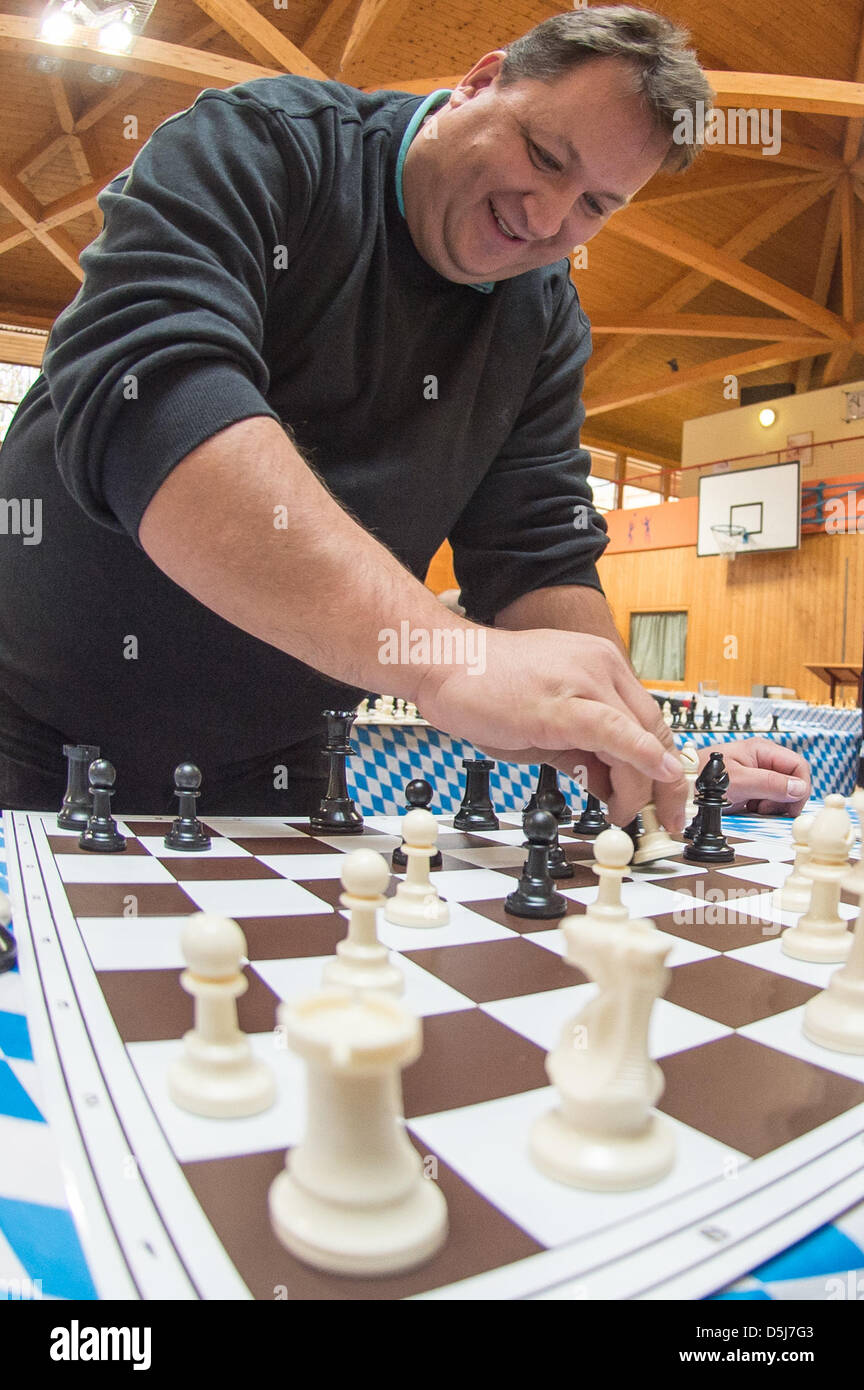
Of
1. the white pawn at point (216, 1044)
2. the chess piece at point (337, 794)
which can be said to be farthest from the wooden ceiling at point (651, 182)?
the white pawn at point (216, 1044)

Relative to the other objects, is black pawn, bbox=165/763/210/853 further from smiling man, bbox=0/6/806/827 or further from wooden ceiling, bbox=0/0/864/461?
wooden ceiling, bbox=0/0/864/461

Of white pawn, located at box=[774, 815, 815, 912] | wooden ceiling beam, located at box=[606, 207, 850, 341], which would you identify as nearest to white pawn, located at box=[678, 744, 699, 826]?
white pawn, located at box=[774, 815, 815, 912]

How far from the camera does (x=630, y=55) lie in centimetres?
126

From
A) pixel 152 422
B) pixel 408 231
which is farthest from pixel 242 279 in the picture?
pixel 408 231

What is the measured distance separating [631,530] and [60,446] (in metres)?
13.8

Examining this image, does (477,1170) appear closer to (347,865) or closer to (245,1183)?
(245,1183)

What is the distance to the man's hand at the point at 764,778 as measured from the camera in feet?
6.29

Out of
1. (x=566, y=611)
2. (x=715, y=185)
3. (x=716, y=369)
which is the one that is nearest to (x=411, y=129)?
(x=566, y=611)

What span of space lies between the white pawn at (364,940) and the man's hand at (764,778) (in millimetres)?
1300

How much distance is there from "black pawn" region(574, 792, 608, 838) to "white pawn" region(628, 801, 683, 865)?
27 centimetres

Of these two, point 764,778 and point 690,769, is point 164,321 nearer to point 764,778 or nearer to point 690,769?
point 690,769

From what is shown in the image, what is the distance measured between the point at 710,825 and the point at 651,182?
9.58 meters

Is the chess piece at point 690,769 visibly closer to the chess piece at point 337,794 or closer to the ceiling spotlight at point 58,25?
the chess piece at point 337,794

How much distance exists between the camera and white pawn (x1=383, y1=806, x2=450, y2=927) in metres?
0.97
